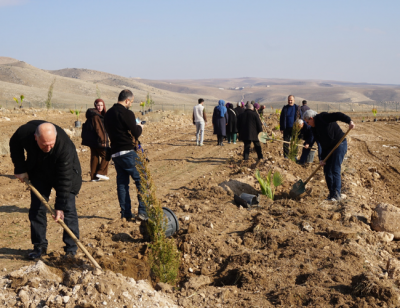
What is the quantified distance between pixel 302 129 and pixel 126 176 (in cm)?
570

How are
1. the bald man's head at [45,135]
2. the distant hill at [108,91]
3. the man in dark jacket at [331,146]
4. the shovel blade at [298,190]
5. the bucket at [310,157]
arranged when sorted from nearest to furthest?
the bald man's head at [45,135]
the man in dark jacket at [331,146]
the shovel blade at [298,190]
the bucket at [310,157]
the distant hill at [108,91]

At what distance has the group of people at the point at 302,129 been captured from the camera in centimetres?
673

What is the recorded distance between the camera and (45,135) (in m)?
Answer: 4.04

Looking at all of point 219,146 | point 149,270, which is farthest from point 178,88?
point 149,270

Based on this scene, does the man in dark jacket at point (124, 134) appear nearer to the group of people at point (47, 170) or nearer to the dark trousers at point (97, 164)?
the group of people at point (47, 170)

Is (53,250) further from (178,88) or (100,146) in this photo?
(178,88)

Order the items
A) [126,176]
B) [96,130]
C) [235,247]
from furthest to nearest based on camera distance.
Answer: [96,130] < [126,176] < [235,247]

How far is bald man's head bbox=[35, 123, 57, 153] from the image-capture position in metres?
4.05

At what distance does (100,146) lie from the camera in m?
8.47

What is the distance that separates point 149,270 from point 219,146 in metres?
10.7

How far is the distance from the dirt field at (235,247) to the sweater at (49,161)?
835 mm

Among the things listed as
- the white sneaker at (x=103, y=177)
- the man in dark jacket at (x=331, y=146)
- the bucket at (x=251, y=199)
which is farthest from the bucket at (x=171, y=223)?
the white sneaker at (x=103, y=177)

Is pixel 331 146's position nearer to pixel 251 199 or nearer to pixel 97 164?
pixel 251 199

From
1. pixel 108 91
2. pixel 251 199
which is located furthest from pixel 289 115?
pixel 108 91
